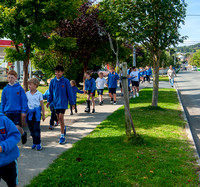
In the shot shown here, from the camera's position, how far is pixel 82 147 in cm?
555

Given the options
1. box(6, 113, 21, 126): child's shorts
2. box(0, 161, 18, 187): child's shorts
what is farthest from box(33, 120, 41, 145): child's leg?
box(0, 161, 18, 187): child's shorts

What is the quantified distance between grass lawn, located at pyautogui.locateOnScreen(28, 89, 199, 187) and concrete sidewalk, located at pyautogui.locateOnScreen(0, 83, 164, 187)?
21cm

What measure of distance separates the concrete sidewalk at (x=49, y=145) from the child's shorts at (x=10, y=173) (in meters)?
1.05

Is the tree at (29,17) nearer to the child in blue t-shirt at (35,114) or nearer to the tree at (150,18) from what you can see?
the tree at (150,18)

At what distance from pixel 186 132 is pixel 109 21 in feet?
17.8

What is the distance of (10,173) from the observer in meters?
2.80

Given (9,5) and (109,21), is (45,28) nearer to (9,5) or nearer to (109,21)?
(9,5)

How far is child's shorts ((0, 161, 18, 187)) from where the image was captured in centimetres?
275

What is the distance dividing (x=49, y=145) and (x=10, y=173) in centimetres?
308

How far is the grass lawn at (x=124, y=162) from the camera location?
3.91 meters

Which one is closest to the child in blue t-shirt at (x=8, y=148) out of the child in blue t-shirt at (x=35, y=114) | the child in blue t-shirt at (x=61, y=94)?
the child in blue t-shirt at (x=35, y=114)

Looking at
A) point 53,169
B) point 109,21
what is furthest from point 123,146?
point 109,21

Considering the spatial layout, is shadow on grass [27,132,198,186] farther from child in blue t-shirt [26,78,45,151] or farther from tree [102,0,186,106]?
tree [102,0,186,106]

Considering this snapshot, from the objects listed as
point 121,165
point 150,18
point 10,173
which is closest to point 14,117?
point 121,165
